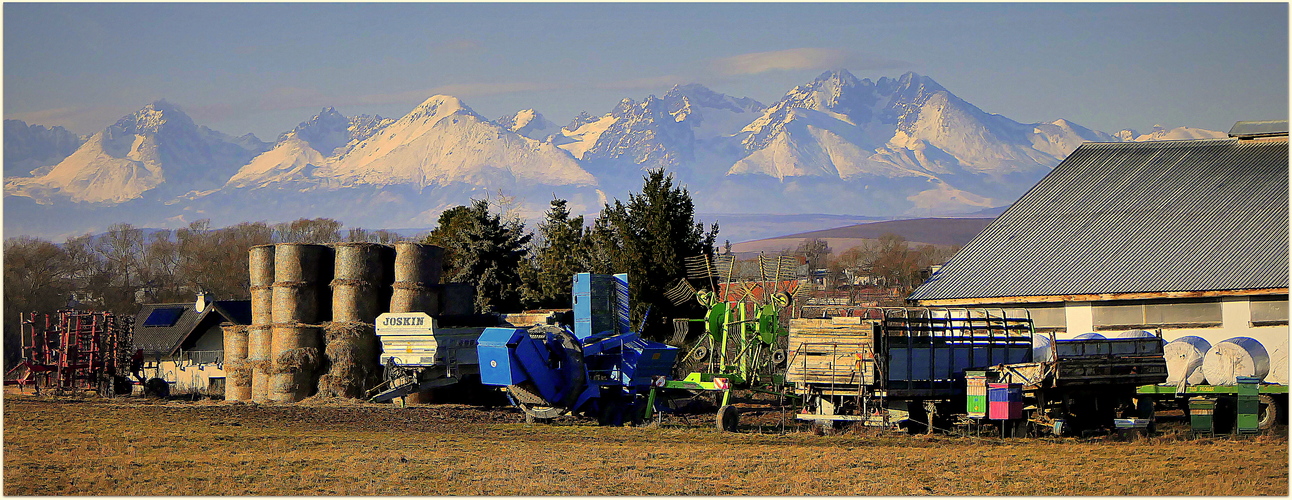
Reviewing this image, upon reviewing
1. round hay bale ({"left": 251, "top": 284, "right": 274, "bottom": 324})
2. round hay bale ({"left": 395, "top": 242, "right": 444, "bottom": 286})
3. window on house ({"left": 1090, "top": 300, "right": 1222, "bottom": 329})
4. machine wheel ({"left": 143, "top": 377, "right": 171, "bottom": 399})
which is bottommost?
machine wheel ({"left": 143, "top": 377, "right": 171, "bottom": 399})

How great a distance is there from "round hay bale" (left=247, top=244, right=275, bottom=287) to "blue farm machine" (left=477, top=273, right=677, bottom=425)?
1128cm

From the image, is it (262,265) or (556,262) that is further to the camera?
(556,262)

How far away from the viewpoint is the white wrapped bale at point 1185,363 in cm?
2211

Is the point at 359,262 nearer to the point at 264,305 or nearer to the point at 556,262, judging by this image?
the point at 264,305

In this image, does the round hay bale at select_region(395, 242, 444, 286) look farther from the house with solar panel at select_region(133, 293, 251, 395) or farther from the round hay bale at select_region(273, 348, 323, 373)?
the house with solar panel at select_region(133, 293, 251, 395)

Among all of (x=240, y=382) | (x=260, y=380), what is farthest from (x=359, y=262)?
(x=240, y=382)

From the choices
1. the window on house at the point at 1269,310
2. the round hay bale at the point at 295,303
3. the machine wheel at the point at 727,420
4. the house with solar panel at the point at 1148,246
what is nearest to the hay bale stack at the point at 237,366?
the round hay bale at the point at 295,303

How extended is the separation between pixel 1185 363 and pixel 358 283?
20.9 m

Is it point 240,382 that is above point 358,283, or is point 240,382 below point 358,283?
below

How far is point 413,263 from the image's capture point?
32156 mm

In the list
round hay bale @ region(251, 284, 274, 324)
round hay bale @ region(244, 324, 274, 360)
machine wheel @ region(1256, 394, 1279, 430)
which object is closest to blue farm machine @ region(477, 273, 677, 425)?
round hay bale @ region(244, 324, 274, 360)

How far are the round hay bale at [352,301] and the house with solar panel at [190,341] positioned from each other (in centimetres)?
1003

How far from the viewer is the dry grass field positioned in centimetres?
1434

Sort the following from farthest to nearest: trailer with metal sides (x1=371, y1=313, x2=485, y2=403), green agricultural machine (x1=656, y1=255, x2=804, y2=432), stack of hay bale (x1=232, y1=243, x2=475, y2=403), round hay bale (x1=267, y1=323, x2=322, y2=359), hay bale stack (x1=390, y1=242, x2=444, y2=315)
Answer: hay bale stack (x1=390, y1=242, x2=444, y2=315)
round hay bale (x1=267, y1=323, x2=322, y2=359)
stack of hay bale (x1=232, y1=243, x2=475, y2=403)
trailer with metal sides (x1=371, y1=313, x2=485, y2=403)
green agricultural machine (x1=656, y1=255, x2=804, y2=432)
